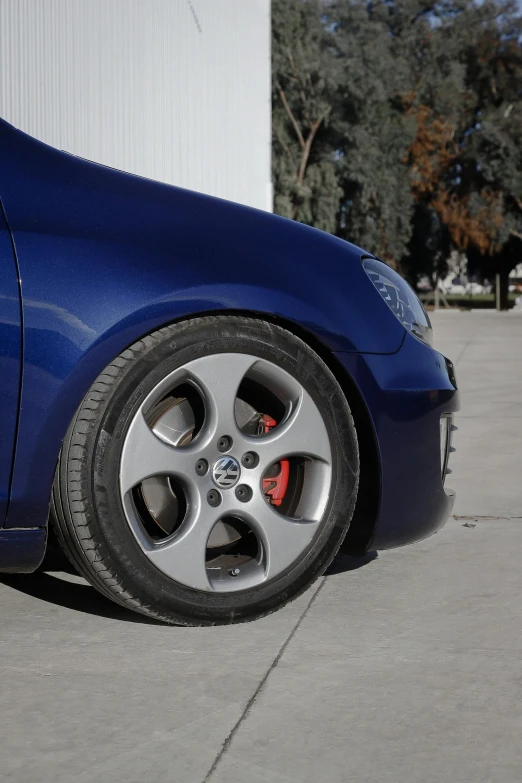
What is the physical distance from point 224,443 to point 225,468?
0.21 ft

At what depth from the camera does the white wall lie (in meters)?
10.4

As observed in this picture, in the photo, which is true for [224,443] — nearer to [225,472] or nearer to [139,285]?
[225,472]

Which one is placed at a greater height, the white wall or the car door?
the white wall

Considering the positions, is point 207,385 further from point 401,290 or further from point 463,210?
point 463,210

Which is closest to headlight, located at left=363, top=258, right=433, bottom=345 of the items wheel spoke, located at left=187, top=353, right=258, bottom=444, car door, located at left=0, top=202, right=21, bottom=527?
wheel spoke, located at left=187, top=353, right=258, bottom=444

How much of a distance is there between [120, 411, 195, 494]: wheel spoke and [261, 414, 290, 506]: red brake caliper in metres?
0.36

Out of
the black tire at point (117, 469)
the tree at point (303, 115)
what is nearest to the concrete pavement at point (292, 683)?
the black tire at point (117, 469)

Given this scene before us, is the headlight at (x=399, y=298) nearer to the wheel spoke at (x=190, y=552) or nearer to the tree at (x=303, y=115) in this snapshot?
the wheel spoke at (x=190, y=552)

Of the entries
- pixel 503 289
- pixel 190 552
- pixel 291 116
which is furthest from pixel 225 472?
pixel 503 289

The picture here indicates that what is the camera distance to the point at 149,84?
12.8 metres

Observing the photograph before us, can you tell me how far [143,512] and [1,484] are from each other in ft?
1.49

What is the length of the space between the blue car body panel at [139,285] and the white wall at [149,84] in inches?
287

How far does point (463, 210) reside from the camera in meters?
39.7

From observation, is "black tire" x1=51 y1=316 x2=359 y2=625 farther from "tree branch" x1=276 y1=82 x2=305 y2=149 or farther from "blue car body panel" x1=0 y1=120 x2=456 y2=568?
"tree branch" x1=276 y1=82 x2=305 y2=149
